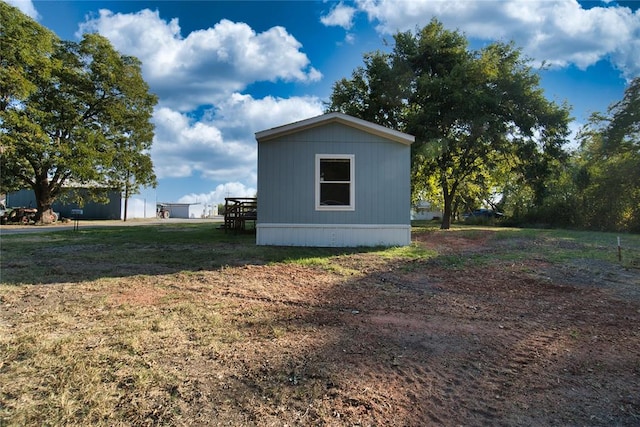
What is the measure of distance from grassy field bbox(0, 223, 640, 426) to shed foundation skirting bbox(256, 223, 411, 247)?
6.43 ft

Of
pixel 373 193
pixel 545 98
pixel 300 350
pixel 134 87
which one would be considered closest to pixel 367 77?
pixel 545 98

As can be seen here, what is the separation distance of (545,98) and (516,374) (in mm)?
15444

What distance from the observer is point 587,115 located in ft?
62.0

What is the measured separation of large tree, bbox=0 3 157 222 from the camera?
17172 millimetres

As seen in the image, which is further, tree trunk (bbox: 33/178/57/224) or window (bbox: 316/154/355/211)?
tree trunk (bbox: 33/178/57/224)

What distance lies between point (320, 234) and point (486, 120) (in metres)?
9.37

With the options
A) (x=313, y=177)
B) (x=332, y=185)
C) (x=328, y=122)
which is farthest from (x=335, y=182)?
(x=328, y=122)

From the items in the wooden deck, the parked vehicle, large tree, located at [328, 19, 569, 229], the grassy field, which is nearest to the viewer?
the grassy field

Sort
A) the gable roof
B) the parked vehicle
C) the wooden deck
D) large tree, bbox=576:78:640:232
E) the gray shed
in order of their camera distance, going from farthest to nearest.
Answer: the parked vehicle < large tree, bbox=576:78:640:232 < the wooden deck < the gray shed < the gable roof

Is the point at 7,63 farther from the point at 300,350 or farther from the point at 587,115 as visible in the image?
the point at 587,115

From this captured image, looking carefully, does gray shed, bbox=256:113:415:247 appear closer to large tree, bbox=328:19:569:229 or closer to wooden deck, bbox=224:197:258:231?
wooden deck, bbox=224:197:258:231

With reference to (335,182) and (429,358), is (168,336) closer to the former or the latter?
(429,358)

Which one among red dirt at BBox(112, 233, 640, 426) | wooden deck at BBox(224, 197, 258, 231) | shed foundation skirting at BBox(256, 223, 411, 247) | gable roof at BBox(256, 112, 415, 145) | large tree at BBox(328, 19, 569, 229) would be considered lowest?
red dirt at BBox(112, 233, 640, 426)

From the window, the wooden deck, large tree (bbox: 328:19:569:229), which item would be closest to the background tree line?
large tree (bbox: 328:19:569:229)
